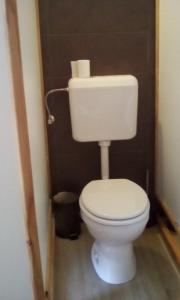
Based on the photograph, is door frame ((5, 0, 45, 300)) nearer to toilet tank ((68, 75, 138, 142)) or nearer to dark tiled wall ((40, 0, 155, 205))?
toilet tank ((68, 75, 138, 142))

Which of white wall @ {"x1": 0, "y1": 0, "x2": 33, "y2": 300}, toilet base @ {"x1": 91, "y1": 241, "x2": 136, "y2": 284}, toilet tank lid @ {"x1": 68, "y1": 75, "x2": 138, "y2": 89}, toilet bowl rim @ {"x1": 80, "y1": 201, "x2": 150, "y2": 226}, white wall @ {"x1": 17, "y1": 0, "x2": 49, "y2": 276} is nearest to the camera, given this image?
white wall @ {"x1": 0, "y1": 0, "x2": 33, "y2": 300}

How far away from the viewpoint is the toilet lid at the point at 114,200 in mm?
1440

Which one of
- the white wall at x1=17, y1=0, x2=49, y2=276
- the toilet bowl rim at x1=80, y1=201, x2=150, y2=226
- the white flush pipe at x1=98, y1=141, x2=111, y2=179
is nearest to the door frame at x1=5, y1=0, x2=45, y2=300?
the white wall at x1=17, y1=0, x2=49, y2=276

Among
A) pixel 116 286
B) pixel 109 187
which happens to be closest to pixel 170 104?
pixel 109 187

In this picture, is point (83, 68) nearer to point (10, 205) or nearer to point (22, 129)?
point (22, 129)

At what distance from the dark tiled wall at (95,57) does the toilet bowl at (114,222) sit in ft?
1.38

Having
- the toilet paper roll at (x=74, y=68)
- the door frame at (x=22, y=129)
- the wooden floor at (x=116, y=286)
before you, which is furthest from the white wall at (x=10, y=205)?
the toilet paper roll at (x=74, y=68)

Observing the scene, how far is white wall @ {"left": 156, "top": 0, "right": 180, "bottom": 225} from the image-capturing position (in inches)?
64.9

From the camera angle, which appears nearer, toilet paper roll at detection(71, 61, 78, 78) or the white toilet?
the white toilet

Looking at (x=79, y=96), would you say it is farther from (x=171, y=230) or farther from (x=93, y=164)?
(x=171, y=230)

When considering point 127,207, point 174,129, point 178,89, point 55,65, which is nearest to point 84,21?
point 55,65

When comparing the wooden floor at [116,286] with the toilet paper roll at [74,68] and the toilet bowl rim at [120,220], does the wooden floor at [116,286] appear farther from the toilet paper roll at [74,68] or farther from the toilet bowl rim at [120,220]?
the toilet paper roll at [74,68]

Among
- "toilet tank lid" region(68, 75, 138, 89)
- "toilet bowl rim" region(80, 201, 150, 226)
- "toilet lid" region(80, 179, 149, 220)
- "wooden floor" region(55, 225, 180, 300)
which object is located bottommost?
"wooden floor" region(55, 225, 180, 300)

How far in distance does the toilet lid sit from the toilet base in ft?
0.81
